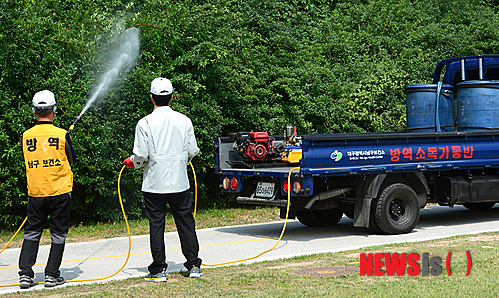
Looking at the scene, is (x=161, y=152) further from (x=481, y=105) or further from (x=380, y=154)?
(x=481, y=105)

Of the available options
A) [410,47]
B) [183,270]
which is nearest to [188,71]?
[183,270]

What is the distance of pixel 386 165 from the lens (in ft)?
31.4

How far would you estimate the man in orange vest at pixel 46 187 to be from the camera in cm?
636

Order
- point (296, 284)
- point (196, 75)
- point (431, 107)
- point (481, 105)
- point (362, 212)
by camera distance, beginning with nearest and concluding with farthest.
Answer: point (296, 284)
point (362, 212)
point (481, 105)
point (431, 107)
point (196, 75)

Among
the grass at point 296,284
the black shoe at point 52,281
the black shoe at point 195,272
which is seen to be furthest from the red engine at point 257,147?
the black shoe at point 52,281

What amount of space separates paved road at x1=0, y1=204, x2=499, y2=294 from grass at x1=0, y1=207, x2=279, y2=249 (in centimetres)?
47

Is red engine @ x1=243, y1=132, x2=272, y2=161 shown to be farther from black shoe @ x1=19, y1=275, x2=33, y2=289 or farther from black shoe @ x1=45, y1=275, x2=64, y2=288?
black shoe @ x1=19, y1=275, x2=33, y2=289

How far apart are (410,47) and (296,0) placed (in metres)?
3.99

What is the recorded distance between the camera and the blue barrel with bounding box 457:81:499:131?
11.5 m

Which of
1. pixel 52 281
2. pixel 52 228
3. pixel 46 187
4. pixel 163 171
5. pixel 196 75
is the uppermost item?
pixel 196 75

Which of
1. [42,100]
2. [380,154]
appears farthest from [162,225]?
[380,154]

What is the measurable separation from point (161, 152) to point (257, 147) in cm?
429

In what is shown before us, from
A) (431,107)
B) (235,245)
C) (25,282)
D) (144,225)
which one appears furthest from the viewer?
(431,107)

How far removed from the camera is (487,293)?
545 cm
